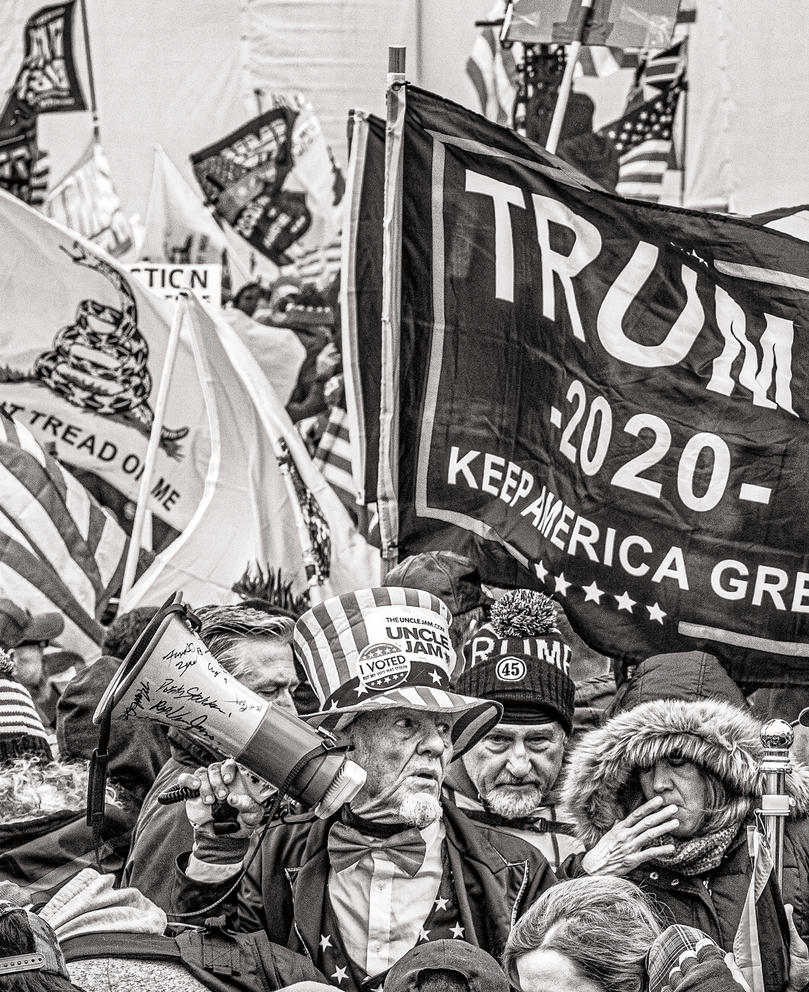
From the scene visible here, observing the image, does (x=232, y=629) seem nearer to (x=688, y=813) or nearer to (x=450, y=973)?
(x=688, y=813)

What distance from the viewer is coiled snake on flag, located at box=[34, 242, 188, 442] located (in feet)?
24.3

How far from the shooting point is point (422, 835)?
354 centimetres

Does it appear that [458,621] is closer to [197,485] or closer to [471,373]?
[471,373]

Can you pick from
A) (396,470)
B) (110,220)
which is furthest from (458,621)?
(110,220)

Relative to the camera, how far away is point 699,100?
16.2m

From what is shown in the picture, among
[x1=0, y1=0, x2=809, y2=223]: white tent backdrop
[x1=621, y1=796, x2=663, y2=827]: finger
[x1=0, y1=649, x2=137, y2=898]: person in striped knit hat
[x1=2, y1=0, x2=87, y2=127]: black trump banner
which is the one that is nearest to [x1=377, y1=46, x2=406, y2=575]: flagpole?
[x1=0, y1=649, x2=137, y2=898]: person in striped knit hat

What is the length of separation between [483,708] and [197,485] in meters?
4.05

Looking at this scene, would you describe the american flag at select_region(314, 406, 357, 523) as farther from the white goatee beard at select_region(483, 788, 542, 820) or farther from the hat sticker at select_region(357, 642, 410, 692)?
the hat sticker at select_region(357, 642, 410, 692)

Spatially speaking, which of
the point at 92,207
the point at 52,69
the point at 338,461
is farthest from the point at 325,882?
the point at 52,69

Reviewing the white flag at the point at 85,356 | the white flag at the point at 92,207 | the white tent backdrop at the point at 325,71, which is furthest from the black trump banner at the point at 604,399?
the white tent backdrop at the point at 325,71

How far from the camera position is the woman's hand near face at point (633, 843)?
351 cm

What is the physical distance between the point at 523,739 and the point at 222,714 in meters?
1.37

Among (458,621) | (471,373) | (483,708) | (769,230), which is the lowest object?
(458,621)

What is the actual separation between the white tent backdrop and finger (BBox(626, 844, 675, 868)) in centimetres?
1270
